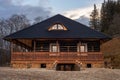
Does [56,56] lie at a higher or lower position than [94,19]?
lower

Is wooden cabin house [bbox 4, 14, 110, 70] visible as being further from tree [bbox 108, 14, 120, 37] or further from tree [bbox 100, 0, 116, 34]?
tree [bbox 100, 0, 116, 34]

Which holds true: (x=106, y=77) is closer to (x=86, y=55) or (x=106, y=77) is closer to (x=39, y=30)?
(x=86, y=55)

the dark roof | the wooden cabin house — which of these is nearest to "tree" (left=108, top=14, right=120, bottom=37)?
the wooden cabin house

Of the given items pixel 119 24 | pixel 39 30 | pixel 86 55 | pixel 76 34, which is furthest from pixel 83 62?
pixel 119 24

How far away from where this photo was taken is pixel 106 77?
96.5 feet

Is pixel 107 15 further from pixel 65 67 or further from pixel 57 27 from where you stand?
pixel 65 67

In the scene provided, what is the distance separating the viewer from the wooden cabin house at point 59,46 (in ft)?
148

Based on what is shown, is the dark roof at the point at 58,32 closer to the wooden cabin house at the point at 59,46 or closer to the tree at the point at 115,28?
the wooden cabin house at the point at 59,46

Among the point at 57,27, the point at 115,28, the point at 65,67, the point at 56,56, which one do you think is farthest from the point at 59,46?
the point at 115,28

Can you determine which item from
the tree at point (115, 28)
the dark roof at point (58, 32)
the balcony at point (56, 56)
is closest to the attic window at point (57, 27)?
the dark roof at point (58, 32)

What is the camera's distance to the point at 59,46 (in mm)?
49406

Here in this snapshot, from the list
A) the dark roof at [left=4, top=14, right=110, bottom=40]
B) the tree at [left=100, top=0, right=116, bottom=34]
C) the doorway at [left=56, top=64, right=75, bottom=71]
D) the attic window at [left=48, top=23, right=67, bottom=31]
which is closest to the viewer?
the dark roof at [left=4, top=14, right=110, bottom=40]

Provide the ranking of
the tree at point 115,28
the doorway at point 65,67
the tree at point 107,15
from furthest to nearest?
the tree at point 107,15, the tree at point 115,28, the doorway at point 65,67

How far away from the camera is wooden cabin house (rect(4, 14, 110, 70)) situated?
45.2m
